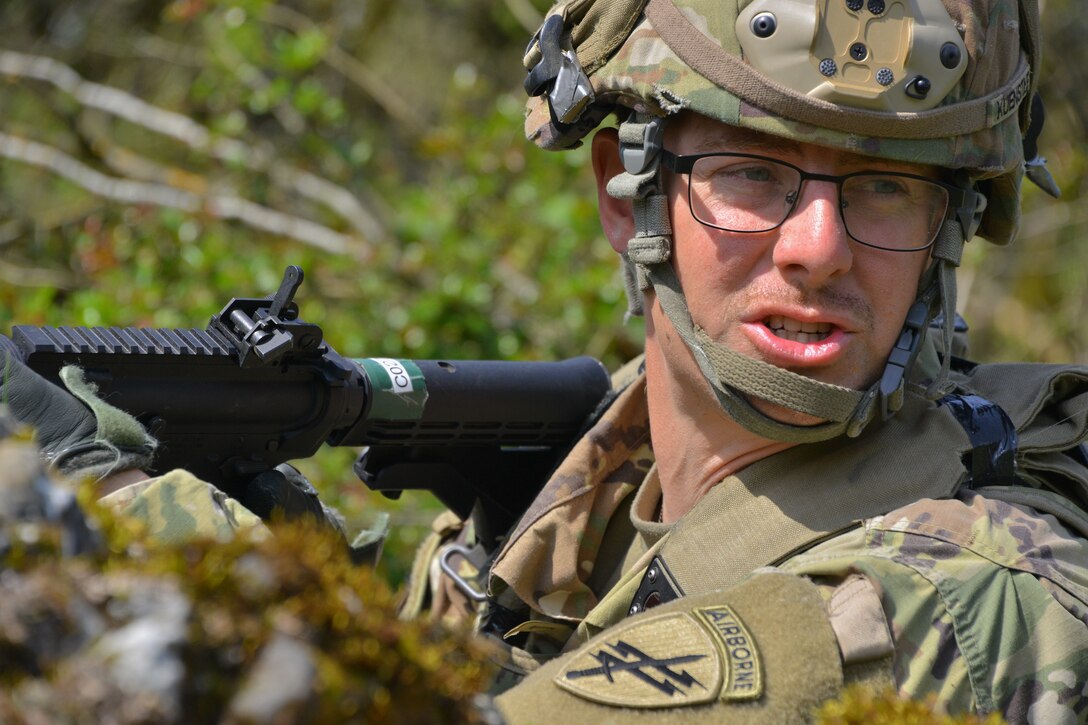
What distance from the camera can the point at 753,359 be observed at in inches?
88.4

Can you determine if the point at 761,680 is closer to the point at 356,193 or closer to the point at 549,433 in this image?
the point at 549,433

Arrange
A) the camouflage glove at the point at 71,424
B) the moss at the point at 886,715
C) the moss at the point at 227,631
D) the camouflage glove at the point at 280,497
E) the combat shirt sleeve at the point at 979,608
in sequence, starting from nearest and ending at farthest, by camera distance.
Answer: the moss at the point at 227,631
the moss at the point at 886,715
the combat shirt sleeve at the point at 979,608
the camouflage glove at the point at 71,424
the camouflage glove at the point at 280,497

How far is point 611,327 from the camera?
567 cm

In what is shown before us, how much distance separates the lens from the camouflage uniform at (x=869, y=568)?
69.7 inches

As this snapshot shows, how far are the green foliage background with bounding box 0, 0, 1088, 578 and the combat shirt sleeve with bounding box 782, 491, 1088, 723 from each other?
10.5 ft

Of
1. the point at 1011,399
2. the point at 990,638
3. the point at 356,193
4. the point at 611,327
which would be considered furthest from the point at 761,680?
the point at 356,193

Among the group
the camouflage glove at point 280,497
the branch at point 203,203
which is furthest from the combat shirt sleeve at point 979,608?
the branch at point 203,203

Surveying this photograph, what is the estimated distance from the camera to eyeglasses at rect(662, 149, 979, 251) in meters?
2.23

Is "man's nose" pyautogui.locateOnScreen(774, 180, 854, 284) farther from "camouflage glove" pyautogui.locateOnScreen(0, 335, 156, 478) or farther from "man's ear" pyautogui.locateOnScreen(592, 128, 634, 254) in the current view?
Answer: "camouflage glove" pyautogui.locateOnScreen(0, 335, 156, 478)

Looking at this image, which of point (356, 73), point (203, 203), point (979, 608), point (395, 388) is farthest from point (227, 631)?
point (356, 73)

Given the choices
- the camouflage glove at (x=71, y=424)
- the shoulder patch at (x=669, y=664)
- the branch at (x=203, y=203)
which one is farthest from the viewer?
the branch at (x=203, y=203)

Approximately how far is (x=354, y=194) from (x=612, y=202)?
4.55m

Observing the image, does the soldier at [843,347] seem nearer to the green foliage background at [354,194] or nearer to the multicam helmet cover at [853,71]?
the multicam helmet cover at [853,71]

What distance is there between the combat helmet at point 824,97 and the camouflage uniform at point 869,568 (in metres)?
0.15
